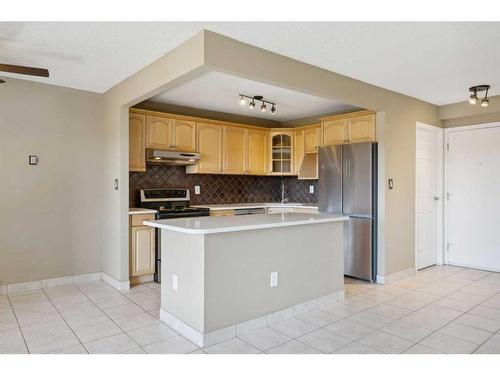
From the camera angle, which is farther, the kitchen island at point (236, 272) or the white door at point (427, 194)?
the white door at point (427, 194)

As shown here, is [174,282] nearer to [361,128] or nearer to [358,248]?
[358,248]

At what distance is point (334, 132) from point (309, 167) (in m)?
0.79

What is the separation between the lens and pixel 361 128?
456 cm

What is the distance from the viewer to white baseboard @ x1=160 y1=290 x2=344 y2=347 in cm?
262

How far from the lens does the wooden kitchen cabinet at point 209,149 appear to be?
16.7 feet

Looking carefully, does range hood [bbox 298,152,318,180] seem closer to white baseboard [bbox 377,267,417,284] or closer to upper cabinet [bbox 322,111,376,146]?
upper cabinet [bbox 322,111,376,146]

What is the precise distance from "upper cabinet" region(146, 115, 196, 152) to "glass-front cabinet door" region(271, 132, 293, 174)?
4.89 feet

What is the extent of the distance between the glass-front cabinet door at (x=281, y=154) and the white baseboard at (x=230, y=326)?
283 cm

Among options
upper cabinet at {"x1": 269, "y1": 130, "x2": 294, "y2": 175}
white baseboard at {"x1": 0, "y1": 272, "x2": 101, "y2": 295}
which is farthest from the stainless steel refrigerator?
white baseboard at {"x1": 0, "y1": 272, "x2": 101, "y2": 295}

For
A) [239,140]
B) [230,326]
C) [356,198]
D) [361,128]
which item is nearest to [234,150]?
[239,140]

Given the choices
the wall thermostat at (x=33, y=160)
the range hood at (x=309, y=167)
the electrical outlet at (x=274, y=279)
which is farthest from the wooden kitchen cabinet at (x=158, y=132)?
the electrical outlet at (x=274, y=279)

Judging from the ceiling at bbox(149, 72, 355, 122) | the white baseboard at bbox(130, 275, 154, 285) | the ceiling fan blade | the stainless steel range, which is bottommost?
the white baseboard at bbox(130, 275, 154, 285)

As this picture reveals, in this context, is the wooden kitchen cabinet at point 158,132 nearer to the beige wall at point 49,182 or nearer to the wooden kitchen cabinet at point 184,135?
the wooden kitchen cabinet at point 184,135

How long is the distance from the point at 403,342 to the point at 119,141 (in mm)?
3345
